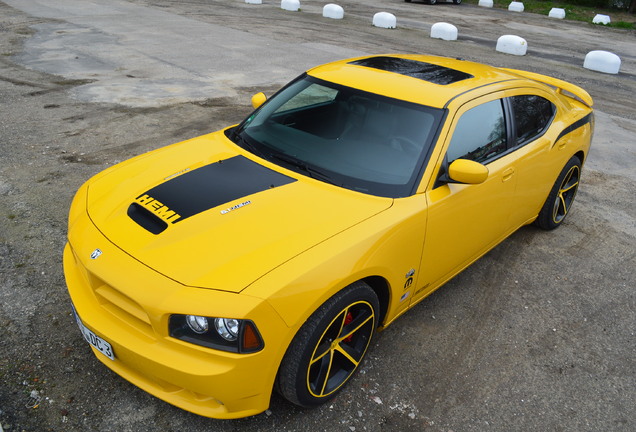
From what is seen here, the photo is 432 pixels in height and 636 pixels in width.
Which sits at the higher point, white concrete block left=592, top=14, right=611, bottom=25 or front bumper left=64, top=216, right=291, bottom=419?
white concrete block left=592, top=14, right=611, bottom=25

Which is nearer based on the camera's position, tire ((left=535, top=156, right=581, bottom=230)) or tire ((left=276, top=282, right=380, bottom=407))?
tire ((left=276, top=282, right=380, bottom=407))

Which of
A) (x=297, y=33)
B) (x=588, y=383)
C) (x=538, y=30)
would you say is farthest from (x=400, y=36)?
(x=588, y=383)

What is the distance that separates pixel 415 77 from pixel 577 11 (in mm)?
27804

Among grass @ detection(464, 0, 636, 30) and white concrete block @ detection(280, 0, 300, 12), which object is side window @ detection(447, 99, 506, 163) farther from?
grass @ detection(464, 0, 636, 30)

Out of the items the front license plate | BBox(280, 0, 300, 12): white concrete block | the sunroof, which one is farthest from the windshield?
BBox(280, 0, 300, 12): white concrete block

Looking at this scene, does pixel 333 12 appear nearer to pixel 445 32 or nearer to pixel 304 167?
pixel 445 32

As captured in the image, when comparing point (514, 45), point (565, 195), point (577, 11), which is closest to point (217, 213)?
point (565, 195)

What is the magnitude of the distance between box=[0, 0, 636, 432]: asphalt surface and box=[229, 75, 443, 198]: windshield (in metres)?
1.13

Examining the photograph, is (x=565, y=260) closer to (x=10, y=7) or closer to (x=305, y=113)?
(x=305, y=113)

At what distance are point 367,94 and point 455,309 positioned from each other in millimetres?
1716

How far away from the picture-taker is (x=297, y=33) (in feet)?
49.4

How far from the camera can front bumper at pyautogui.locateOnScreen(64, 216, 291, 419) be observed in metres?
2.29

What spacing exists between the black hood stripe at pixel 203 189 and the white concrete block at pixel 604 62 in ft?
42.2

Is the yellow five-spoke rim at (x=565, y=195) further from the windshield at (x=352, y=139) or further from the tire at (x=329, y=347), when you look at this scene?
the tire at (x=329, y=347)
